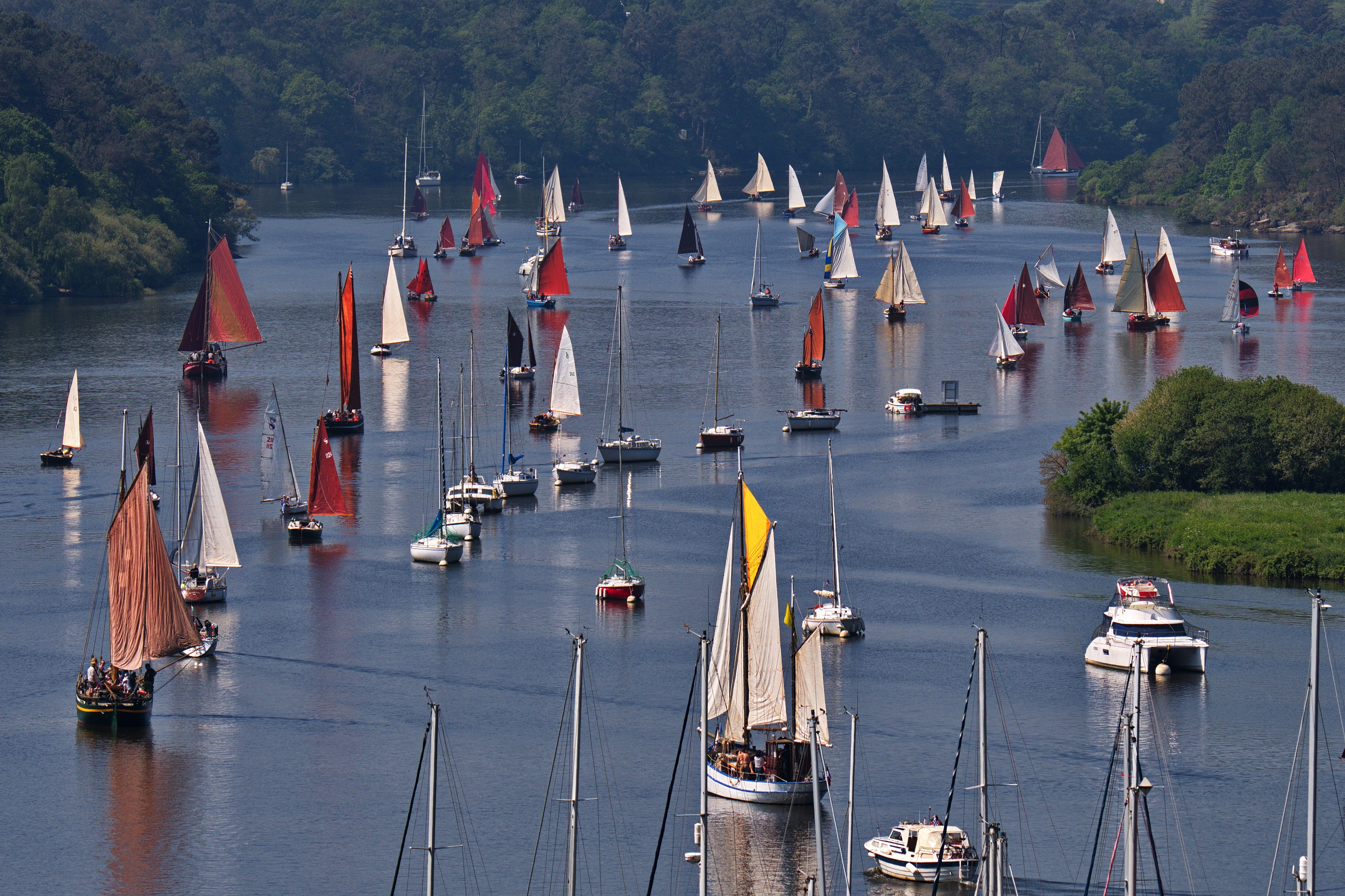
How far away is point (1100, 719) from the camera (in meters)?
55.8

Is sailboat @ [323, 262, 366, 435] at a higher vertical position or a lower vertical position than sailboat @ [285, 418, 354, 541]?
higher

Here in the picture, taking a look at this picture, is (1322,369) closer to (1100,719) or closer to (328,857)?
(1100,719)

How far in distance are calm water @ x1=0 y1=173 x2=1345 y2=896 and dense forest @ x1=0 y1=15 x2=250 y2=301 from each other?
13.7m

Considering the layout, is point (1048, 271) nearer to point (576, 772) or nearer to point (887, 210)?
point (887, 210)

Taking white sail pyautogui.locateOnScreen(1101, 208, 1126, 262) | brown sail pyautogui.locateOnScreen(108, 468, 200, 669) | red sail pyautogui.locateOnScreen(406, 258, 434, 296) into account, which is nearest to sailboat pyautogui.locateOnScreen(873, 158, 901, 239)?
white sail pyautogui.locateOnScreen(1101, 208, 1126, 262)

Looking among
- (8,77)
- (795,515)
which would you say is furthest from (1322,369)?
(8,77)

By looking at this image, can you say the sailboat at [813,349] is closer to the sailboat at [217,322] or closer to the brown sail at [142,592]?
the sailboat at [217,322]

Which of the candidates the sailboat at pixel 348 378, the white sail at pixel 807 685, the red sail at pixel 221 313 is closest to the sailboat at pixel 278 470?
the sailboat at pixel 348 378

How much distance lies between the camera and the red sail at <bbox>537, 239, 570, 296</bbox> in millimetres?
136375

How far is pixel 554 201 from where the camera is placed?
17438 centimetres

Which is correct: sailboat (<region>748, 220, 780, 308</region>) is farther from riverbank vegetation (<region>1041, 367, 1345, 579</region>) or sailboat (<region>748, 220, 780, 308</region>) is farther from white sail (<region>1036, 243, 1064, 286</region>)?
riverbank vegetation (<region>1041, 367, 1345, 579</region>)

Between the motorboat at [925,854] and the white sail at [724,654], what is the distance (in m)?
5.73

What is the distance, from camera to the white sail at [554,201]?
557ft

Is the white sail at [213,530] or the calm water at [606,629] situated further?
the white sail at [213,530]
